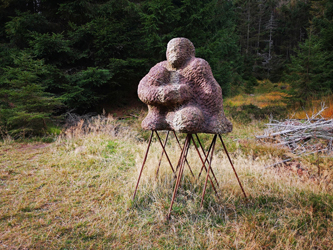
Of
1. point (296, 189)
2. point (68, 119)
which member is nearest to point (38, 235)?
point (296, 189)

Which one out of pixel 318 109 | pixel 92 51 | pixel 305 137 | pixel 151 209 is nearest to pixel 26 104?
pixel 92 51

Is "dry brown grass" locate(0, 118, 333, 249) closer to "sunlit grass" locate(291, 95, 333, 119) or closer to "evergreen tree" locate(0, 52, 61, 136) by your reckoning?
"evergreen tree" locate(0, 52, 61, 136)

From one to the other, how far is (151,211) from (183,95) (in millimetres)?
1356

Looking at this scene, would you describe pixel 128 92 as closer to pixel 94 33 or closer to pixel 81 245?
pixel 94 33

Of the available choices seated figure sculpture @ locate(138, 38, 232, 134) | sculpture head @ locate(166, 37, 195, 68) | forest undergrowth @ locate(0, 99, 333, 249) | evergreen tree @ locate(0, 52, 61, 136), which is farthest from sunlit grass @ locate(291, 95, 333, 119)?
evergreen tree @ locate(0, 52, 61, 136)

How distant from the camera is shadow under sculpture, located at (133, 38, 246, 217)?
2203mm

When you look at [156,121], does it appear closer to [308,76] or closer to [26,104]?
[26,104]

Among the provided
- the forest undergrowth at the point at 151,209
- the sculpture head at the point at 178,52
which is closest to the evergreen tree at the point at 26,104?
the forest undergrowth at the point at 151,209

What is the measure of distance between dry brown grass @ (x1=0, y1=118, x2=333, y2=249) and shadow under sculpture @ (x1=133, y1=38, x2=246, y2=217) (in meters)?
0.44

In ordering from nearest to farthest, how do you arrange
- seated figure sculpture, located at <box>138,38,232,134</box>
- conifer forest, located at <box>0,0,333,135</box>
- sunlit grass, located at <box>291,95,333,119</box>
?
1. seated figure sculpture, located at <box>138,38,232,134</box>
2. conifer forest, located at <box>0,0,333,135</box>
3. sunlit grass, located at <box>291,95,333,119</box>

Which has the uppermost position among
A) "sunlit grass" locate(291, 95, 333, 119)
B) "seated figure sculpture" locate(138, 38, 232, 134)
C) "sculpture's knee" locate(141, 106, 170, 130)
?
"seated figure sculpture" locate(138, 38, 232, 134)

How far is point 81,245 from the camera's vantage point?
197 centimetres

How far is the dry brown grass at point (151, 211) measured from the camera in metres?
1.99

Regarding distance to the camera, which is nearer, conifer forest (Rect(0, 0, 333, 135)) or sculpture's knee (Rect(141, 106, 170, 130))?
sculpture's knee (Rect(141, 106, 170, 130))
